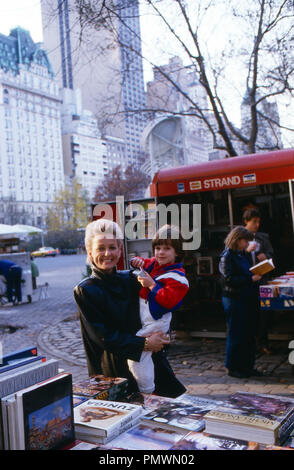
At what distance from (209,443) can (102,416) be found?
507 mm

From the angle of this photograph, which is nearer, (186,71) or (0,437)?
(0,437)

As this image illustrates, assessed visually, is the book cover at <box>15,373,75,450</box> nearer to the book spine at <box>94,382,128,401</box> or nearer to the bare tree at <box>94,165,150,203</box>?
the book spine at <box>94,382,128,401</box>

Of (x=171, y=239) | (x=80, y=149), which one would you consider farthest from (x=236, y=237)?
(x=80, y=149)

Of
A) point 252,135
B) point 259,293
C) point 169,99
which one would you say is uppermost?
point 169,99

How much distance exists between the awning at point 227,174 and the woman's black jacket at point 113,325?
198 inches

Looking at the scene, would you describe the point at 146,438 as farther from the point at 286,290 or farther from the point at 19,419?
the point at 286,290

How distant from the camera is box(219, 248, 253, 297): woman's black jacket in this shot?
5.76 metres

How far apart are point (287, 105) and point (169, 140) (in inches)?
227

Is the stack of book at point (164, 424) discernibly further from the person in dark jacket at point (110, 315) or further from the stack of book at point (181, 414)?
the person in dark jacket at point (110, 315)

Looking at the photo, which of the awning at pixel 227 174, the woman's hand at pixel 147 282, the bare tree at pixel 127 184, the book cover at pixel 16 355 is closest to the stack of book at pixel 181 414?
the book cover at pixel 16 355

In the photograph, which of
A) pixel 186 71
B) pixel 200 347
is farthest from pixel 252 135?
pixel 200 347

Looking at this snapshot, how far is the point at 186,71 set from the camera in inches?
535

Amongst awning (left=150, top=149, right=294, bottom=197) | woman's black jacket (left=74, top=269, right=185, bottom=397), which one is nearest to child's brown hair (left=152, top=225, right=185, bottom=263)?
woman's black jacket (left=74, top=269, right=185, bottom=397)
